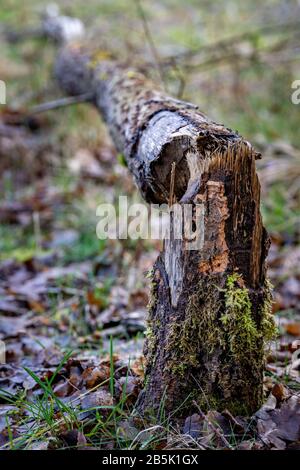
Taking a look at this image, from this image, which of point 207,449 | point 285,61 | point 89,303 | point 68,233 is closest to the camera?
point 207,449

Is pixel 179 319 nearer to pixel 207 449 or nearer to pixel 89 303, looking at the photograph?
pixel 207 449

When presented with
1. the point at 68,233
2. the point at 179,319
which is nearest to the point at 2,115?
the point at 68,233

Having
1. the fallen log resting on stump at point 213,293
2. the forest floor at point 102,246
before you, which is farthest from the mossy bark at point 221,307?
the forest floor at point 102,246

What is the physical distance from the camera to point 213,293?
2057 millimetres

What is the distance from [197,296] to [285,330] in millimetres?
1455

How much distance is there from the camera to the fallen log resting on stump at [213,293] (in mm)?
2006

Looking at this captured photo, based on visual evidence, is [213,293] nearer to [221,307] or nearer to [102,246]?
[221,307]

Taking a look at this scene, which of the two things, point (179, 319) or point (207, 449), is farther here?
point (179, 319)

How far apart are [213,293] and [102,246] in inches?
→ 111

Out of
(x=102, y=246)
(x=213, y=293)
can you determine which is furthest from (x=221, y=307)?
(x=102, y=246)

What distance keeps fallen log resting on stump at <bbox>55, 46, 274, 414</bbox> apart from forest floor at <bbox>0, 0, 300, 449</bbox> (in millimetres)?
Result: 106

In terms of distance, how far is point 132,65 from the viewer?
4668mm

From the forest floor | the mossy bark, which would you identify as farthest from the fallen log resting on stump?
the forest floor
